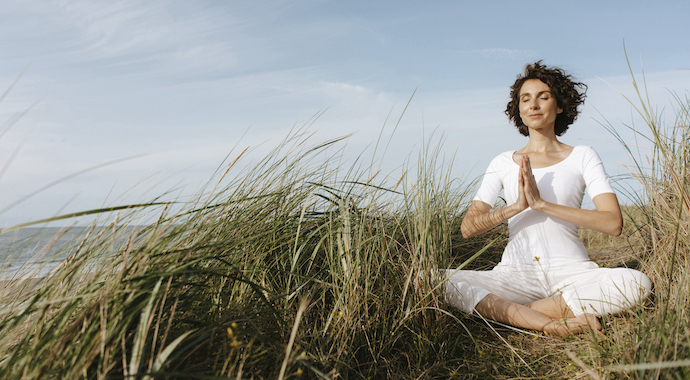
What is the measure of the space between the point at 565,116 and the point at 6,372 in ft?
10.7

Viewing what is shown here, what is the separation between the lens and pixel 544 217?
255cm

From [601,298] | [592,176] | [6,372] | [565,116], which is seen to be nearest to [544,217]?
[592,176]

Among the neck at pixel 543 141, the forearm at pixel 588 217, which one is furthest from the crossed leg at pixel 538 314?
the neck at pixel 543 141

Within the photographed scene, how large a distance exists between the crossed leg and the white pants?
5 cm

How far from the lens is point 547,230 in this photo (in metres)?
2.52

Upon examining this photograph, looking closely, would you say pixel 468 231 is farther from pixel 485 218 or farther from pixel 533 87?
pixel 533 87

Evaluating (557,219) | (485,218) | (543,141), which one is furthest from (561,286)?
(543,141)

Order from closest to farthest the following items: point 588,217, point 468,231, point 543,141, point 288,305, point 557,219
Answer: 1. point 288,305
2. point 588,217
3. point 557,219
4. point 468,231
5. point 543,141

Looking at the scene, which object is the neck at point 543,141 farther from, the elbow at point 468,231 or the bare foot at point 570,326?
the bare foot at point 570,326

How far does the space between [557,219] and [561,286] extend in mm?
391

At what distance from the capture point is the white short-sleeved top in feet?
8.14

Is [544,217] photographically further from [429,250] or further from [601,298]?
[429,250]

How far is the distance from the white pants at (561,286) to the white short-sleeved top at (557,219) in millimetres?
77

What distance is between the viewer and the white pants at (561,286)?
2117mm
